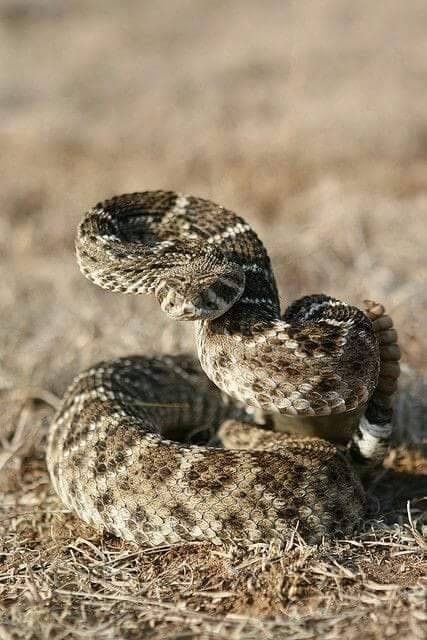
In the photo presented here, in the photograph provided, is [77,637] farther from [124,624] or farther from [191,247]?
[191,247]

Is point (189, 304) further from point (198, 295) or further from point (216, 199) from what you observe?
point (216, 199)

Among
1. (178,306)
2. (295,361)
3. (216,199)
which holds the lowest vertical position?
(216,199)

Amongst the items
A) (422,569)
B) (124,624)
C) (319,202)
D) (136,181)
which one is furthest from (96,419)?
(136,181)

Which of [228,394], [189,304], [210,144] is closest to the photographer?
[189,304]

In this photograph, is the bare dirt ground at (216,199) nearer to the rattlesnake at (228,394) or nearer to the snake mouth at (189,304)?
the rattlesnake at (228,394)

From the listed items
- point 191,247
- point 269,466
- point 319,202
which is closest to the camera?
point 269,466

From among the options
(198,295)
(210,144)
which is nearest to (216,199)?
(210,144)

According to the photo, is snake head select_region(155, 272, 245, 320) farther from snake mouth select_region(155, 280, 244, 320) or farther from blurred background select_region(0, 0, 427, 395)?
blurred background select_region(0, 0, 427, 395)
